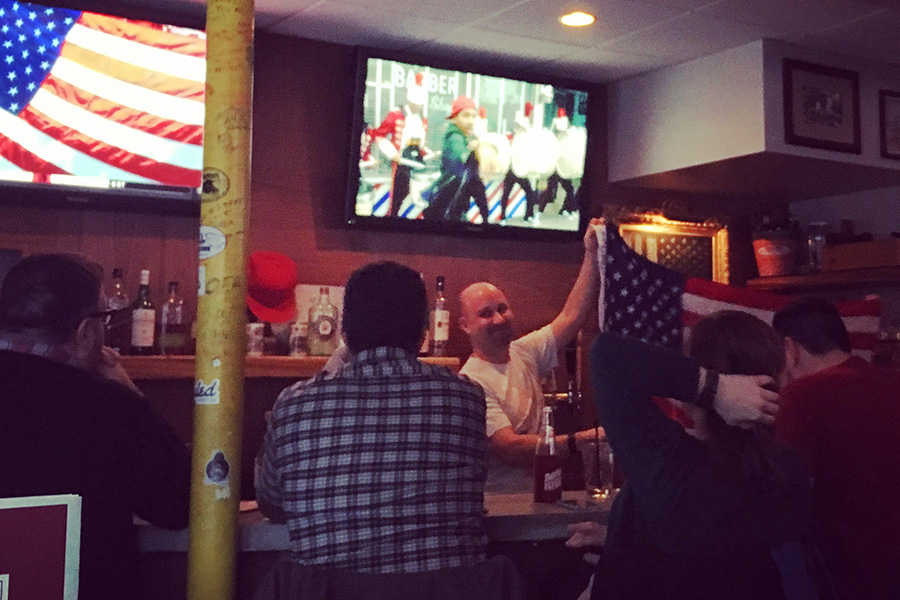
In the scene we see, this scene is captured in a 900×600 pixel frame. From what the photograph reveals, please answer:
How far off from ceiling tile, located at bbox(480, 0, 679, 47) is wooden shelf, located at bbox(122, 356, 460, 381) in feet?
4.50

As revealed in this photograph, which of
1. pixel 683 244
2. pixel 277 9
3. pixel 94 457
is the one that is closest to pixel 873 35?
pixel 683 244

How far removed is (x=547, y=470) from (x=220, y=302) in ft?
3.60

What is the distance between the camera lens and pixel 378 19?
352cm

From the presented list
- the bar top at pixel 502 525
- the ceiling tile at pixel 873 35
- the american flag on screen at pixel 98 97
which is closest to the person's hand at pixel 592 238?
the bar top at pixel 502 525

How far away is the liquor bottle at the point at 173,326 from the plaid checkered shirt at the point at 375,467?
1.61 metres

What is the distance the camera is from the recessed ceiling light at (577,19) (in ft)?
11.2

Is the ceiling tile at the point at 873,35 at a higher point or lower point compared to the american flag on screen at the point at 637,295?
higher

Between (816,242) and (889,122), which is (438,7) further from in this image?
(816,242)

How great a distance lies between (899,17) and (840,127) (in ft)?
2.00

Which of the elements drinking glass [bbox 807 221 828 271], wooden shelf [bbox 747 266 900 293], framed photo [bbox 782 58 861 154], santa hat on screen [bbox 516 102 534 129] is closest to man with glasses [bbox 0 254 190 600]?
santa hat on screen [bbox 516 102 534 129]

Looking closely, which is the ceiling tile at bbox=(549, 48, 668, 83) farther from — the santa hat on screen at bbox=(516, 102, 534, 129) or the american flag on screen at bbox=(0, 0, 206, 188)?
the american flag on screen at bbox=(0, 0, 206, 188)

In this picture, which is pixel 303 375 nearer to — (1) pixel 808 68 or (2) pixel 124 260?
(2) pixel 124 260

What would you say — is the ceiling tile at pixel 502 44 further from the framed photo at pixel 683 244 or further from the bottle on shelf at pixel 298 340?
the bottle on shelf at pixel 298 340

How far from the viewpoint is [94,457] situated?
1.84 metres
